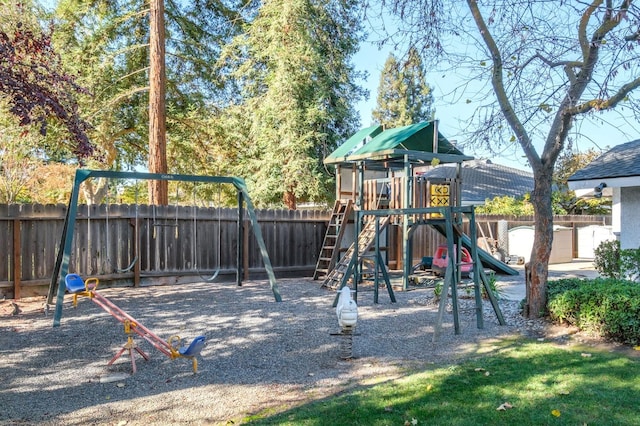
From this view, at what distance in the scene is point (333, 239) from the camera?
12891 mm

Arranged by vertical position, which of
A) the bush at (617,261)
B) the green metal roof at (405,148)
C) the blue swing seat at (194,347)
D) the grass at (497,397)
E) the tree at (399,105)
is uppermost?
the tree at (399,105)

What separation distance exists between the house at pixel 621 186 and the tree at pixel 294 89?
8.69m

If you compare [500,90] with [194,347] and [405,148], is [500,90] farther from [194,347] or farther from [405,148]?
[194,347]

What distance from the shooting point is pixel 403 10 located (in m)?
7.38

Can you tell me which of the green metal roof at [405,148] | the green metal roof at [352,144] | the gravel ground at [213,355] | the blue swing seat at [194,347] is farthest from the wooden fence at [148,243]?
the blue swing seat at [194,347]

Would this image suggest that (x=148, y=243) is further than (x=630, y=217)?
Yes

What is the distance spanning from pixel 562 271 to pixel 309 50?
401 inches

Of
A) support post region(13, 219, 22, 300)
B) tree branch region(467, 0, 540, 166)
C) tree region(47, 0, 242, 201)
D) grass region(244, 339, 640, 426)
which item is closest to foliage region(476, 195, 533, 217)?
tree region(47, 0, 242, 201)

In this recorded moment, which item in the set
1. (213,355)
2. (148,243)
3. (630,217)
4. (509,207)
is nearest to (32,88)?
(148,243)

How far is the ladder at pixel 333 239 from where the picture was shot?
1225 centimetres

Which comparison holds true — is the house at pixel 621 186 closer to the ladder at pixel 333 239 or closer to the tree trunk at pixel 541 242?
the tree trunk at pixel 541 242

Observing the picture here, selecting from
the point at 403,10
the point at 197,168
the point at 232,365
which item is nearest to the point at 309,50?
the point at 197,168

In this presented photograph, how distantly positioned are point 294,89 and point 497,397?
14.1 meters

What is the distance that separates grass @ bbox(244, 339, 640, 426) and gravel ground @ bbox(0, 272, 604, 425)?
0.40m
